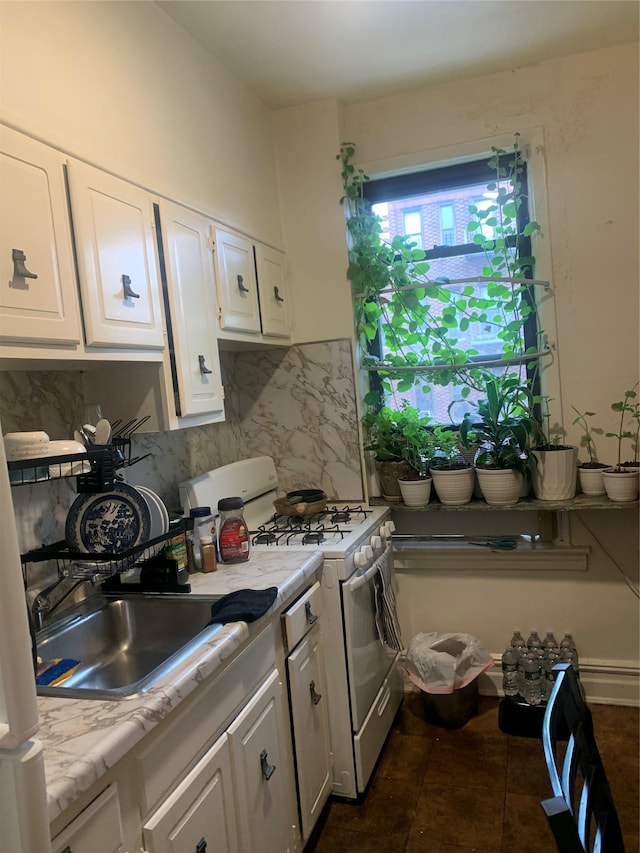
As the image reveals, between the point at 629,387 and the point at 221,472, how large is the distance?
5.80 ft

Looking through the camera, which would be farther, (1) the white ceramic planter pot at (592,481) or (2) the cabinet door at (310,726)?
(1) the white ceramic planter pot at (592,481)

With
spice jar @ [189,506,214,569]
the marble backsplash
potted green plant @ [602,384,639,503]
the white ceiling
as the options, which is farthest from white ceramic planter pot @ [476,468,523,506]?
the white ceiling

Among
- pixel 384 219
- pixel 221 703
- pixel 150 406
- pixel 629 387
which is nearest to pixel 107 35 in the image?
pixel 150 406

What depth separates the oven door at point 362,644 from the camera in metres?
2.11

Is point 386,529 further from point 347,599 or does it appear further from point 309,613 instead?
point 309,613

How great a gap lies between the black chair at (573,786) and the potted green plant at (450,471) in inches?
59.1

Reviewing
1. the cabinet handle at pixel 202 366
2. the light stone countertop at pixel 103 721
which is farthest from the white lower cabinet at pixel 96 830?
the cabinet handle at pixel 202 366

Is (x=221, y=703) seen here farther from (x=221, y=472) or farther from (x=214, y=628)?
(x=221, y=472)

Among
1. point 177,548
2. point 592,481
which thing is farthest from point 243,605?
point 592,481

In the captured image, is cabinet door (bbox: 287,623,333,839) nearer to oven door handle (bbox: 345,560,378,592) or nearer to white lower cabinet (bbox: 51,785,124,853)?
oven door handle (bbox: 345,560,378,592)

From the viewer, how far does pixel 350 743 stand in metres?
2.12

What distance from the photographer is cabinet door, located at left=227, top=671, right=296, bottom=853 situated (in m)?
1.48

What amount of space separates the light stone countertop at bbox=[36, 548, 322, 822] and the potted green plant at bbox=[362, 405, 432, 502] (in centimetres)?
125

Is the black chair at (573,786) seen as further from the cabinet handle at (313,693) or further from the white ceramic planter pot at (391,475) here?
the white ceramic planter pot at (391,475)
